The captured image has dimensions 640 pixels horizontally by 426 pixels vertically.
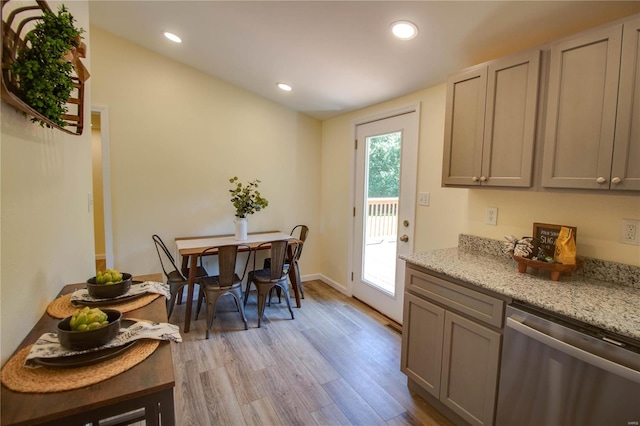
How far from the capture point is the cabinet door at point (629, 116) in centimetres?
131

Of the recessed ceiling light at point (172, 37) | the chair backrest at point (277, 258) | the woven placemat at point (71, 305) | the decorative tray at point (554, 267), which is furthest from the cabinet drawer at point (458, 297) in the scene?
the recessed ceiling light at point (172, 37)

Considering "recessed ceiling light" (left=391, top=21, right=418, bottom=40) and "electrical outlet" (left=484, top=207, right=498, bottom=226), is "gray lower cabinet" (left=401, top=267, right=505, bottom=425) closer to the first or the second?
"electrical outlet" (left=484, top=207, right=498, bottom=226)

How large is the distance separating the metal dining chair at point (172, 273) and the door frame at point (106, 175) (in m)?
0.41

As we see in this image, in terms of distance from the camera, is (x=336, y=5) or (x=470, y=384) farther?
(x=336, y=5)

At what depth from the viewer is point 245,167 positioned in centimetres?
379

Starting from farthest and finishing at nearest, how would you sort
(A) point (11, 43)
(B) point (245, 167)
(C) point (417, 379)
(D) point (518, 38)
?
A: (B) point (245, 167)
(C) point (417, 379)
(D) point (518, 38)
(A) point (11, 43)

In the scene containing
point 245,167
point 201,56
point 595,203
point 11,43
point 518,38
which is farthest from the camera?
point 245,167

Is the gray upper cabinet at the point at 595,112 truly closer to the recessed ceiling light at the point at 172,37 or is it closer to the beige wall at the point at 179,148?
the recessed ceiling light at the point at 172,37

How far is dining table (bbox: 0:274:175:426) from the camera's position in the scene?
2.54 ft

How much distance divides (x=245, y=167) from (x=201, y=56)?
4.12 feet

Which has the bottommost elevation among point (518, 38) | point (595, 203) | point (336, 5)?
point (595, 203)

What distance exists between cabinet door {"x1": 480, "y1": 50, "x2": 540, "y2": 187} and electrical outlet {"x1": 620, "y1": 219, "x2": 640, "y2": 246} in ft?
1.57

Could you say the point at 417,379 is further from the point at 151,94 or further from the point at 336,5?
the point at 151,94

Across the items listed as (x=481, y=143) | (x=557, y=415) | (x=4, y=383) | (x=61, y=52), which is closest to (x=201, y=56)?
(x=61, y=52)
